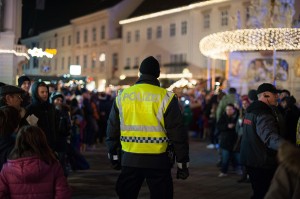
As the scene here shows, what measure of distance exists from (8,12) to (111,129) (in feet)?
88.0

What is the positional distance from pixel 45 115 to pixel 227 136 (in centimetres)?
543

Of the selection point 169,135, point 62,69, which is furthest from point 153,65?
point 62,69

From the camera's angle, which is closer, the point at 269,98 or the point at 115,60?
the point at 269,98

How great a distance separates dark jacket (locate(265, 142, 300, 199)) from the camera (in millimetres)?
3025

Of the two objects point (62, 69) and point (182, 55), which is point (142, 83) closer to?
point (182, 55)

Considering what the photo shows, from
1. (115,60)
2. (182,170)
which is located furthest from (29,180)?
(115,60)

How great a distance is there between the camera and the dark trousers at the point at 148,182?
558cm

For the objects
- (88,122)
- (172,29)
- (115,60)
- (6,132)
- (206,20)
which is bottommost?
(88,122)

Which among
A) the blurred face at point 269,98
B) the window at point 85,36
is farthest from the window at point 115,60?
the blurred face at point 269,98

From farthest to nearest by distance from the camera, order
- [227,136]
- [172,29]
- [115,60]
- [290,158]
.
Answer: [115,60] → [172,29] → [227,136] → [290,158]

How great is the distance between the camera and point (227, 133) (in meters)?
11.5

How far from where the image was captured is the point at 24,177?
414cm

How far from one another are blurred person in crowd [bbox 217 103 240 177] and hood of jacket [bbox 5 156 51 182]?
7.64 metres

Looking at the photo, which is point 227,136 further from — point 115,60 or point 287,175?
point 115,60
